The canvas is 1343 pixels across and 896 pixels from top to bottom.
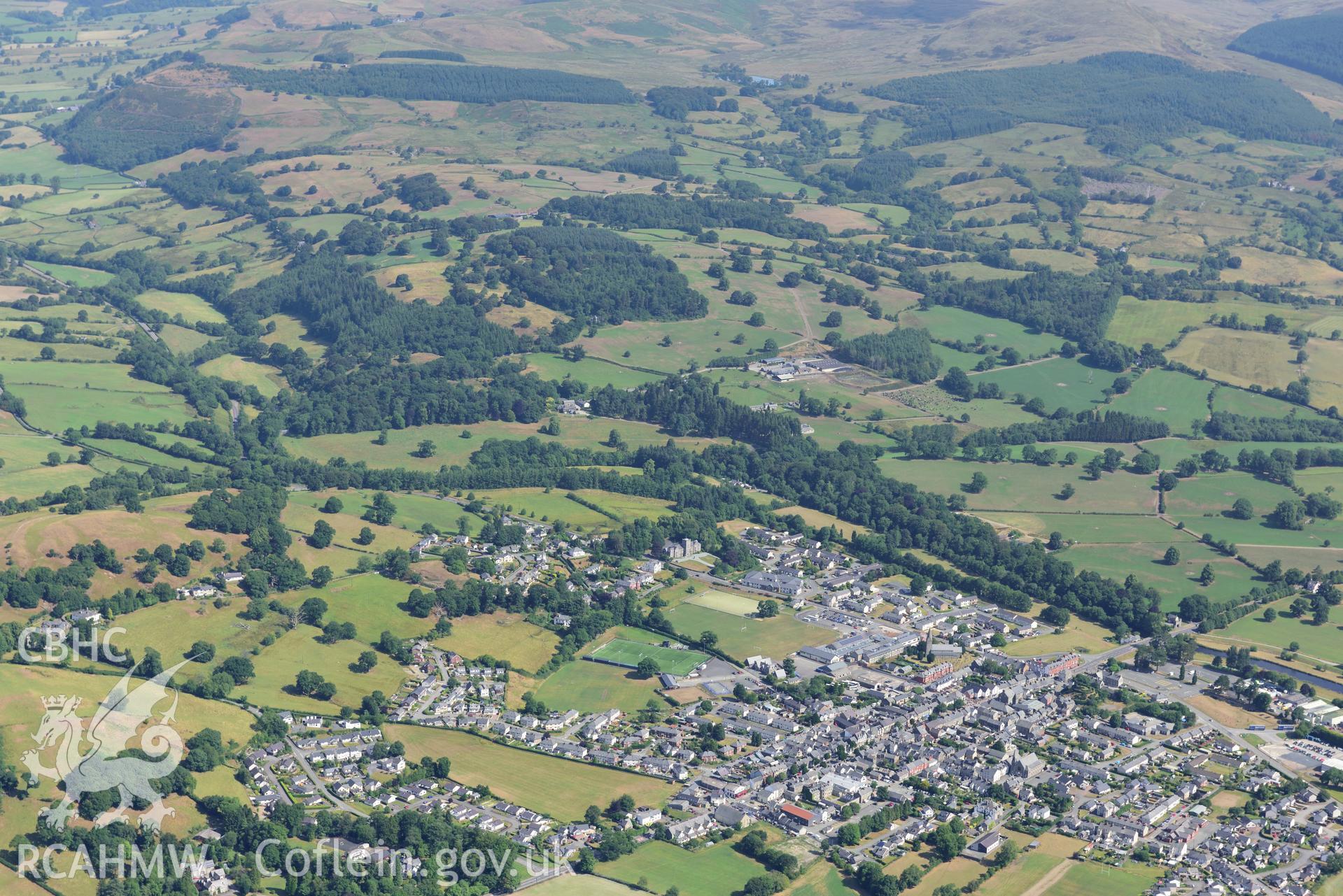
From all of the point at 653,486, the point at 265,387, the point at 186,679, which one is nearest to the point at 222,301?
the point at 265,387

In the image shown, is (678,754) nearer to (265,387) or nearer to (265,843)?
(265,843)

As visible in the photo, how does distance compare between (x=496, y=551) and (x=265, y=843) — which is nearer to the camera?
(x=265, y=843)

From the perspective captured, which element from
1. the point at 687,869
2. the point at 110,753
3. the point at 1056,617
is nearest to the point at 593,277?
the point at 1056,617

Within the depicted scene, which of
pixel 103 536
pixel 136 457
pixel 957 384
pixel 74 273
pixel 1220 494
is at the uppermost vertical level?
pixel 103 536

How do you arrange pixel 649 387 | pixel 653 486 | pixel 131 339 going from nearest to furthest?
pixel 653 486 < pixel 649 387 < pixel 131 339

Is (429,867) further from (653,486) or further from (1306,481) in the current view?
(1306,481)

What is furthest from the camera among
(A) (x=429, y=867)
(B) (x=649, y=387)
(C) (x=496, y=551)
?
(B) (x=649, y=387)

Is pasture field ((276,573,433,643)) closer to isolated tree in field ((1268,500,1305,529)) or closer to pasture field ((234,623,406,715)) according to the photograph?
pasture field ((234,623,406,715))

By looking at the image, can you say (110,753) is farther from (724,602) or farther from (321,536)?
(724,602)
